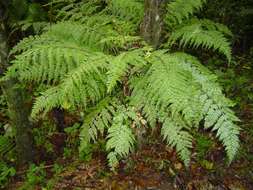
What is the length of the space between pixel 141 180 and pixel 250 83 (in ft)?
7.31

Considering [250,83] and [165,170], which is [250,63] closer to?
[250,83]

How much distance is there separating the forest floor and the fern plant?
A: 68cm

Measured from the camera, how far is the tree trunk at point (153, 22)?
3.49 metres

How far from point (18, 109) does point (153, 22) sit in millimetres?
1760

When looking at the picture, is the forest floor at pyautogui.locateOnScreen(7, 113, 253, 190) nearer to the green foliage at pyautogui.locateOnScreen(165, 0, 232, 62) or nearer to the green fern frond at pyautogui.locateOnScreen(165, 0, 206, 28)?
the green foliage at pyautogui.locateOnScreen(165, 0, 232, 62)

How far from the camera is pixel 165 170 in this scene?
415 cm

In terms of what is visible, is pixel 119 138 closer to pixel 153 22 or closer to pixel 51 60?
pixel 51 60

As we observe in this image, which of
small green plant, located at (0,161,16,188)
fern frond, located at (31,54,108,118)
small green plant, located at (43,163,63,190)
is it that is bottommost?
small green plant, located at (0,161,16,188)

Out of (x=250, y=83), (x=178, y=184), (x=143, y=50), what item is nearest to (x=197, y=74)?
(x=143, y=50)

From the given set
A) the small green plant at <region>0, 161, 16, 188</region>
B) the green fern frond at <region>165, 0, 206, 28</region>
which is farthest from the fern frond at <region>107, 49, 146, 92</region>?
the small green plant at <region>0, 161, 16, 188</region>

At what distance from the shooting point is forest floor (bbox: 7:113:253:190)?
4016mm

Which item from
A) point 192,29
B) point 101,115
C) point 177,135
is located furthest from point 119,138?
point 192,29

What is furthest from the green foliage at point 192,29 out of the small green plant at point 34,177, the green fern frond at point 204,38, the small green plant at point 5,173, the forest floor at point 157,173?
the small green plant at point 5,173

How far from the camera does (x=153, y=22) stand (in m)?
3.56
